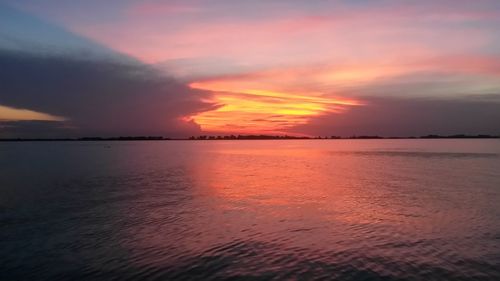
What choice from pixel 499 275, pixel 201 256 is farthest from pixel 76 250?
pixel 499 275

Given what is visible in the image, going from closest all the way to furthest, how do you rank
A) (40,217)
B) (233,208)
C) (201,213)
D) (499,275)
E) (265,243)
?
1. (499,275)
2. (265,243)
3. (40,217)
4. (201,213)
5. (233,208)

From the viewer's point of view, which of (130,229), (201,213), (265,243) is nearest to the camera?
(265,243)

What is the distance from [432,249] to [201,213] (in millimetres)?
13450

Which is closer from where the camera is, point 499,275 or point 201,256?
point 499,275

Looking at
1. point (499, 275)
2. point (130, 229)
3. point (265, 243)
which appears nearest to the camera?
point (499, 275)

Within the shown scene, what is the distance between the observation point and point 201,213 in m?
24.8

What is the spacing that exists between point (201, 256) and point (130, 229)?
6.18m

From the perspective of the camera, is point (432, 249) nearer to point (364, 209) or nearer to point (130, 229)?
point (364, 209)

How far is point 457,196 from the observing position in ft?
102

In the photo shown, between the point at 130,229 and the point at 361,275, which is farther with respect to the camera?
the point at 130,229

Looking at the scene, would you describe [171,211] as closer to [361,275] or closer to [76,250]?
[76,250]

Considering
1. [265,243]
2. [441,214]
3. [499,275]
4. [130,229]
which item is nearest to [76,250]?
[130,229]

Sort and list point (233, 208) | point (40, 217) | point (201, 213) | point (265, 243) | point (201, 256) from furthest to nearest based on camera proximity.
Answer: point (233, 208) → point (201, 213) → point (40, 217) → point (265, 243) → point (201, 256)

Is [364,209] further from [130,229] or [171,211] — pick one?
[130,229]
